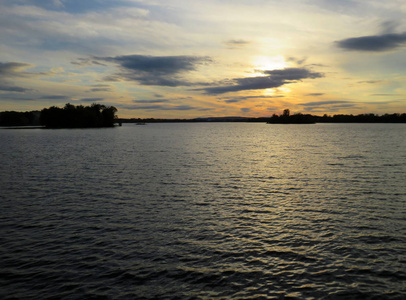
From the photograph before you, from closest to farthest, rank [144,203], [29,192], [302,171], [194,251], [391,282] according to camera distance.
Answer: [391,282]
[194,251]
[144,203]
[29,192]
[302,171]

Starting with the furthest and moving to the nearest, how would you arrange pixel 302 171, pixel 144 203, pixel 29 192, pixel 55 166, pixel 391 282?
pixel 55 166, pixel 302 171, pixel 29 192, pixel 144 203, pixel 391 282

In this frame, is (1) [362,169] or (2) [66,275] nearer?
(2) [66,275]

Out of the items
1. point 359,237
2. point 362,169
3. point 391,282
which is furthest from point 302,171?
point 391,282

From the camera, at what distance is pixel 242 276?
14898 millimetres

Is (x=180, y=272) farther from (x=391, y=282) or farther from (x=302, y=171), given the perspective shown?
(x=302, y=171)

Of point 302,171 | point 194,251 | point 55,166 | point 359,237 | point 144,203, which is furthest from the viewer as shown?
point 55,166

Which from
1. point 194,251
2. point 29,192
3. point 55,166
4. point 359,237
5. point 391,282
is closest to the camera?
point 391,282

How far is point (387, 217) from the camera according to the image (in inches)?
942

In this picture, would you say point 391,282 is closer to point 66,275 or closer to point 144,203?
point 66,275

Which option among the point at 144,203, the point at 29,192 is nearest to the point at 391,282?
the point at 144,203

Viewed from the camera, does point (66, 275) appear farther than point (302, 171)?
No

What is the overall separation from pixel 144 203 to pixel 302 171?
28983 mm

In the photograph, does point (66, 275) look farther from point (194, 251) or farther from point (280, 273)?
point (280, 273)

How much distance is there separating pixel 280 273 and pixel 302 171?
113 feet
